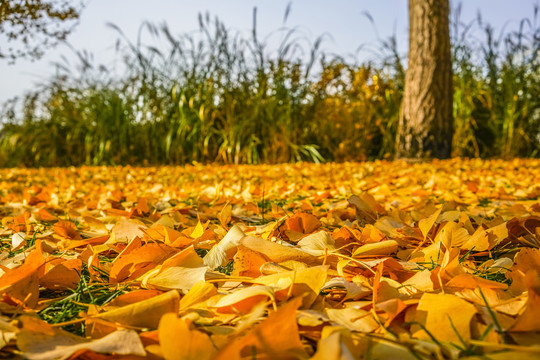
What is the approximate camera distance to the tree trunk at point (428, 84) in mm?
5500

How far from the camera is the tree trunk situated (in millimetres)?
5500

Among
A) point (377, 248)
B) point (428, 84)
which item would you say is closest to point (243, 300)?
point (377, 248)

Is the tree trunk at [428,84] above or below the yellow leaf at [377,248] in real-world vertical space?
above

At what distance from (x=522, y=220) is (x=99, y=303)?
1.06 m

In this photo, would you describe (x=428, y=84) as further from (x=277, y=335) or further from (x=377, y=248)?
(x=277, y=335)

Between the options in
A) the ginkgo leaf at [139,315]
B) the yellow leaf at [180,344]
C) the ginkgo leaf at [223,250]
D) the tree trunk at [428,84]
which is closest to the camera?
the yellow leaf at [180,344]

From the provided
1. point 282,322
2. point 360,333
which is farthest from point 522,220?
point 282,322

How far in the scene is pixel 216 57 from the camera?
6.32 metres

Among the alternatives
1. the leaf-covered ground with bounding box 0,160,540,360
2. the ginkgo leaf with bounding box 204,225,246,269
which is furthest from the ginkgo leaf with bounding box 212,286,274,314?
the ginkgo leaf with bounding box 204,225,246,269

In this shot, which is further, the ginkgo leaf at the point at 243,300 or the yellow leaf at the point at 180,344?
the ginkgo leaf at the point at 243,300

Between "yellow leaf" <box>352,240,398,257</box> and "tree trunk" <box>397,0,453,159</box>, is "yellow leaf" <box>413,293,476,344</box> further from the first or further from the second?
"tree trunk" <box>397,0,453,159</box>

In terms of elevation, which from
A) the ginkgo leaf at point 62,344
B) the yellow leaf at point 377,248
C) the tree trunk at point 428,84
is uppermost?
the tree trunk at point 428,84

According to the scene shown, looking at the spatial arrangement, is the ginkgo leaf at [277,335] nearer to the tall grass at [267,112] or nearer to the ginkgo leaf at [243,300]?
the ginkgo leaf at [243,300]

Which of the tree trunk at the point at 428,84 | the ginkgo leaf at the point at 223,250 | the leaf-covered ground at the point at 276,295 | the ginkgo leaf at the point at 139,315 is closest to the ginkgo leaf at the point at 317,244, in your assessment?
the leaf-covered ground at the point at 276,295
